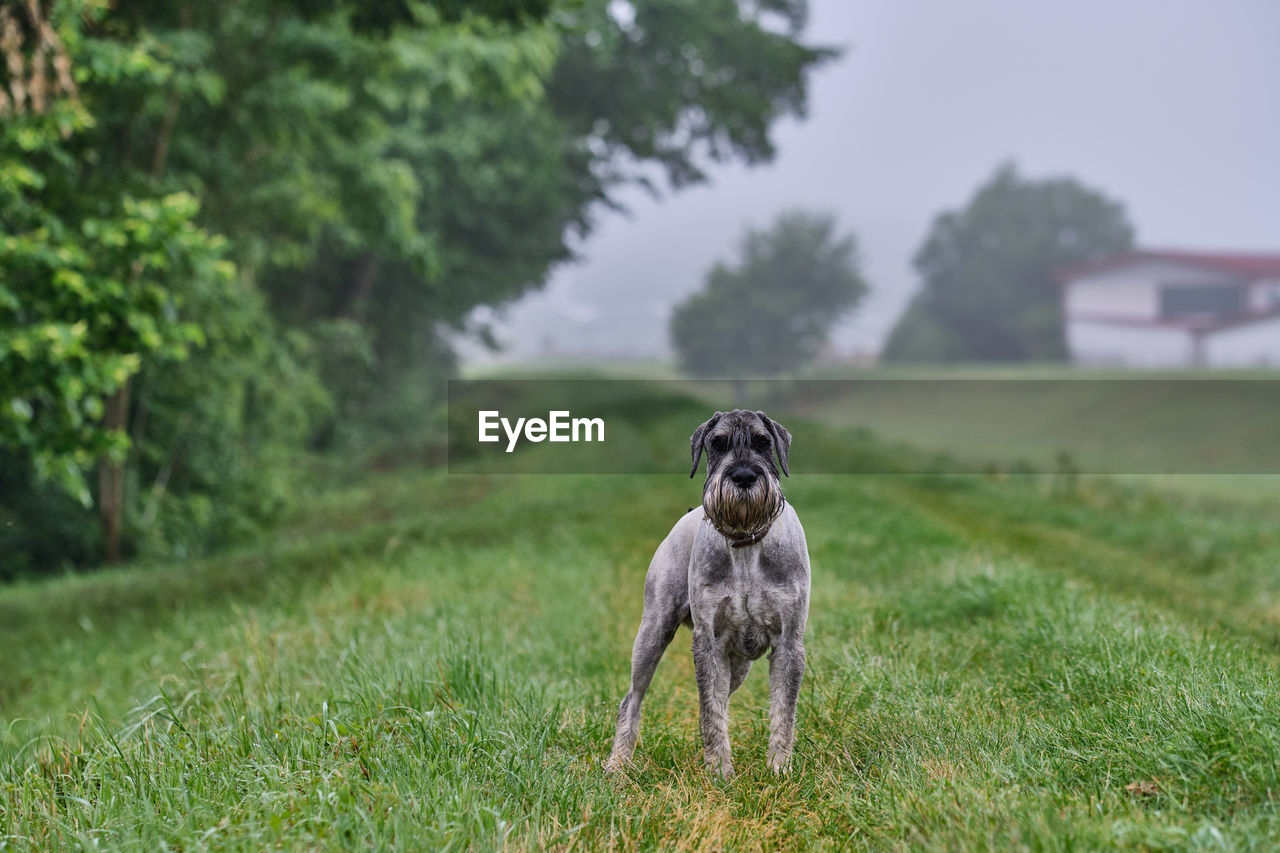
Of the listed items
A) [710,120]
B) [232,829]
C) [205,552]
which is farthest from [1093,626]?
[710,120]

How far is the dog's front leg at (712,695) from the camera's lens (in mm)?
3016

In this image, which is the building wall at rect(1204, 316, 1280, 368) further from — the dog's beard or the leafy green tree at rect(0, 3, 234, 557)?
the dog's beard

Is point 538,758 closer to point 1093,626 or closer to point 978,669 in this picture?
point 978,669

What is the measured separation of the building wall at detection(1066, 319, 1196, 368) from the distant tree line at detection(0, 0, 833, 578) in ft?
120

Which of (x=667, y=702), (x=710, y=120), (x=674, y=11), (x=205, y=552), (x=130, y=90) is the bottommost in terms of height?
(x=205, y=552)

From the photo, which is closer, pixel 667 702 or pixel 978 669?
pixel 667 702

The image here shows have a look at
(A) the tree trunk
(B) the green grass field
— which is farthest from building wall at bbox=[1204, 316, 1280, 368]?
(A) the tree trunk

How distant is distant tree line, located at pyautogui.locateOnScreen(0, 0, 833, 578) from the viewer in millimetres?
9047

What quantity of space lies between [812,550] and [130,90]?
11.2 metres

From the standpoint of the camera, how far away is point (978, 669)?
4.63 meters

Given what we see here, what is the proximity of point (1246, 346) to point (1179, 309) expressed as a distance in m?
5.66

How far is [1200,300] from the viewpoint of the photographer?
55531 mm

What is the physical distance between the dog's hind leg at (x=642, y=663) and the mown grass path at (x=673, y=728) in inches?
4.5

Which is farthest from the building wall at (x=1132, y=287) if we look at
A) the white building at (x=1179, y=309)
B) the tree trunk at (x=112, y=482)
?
the tree trunk at (x=112, y=482)
